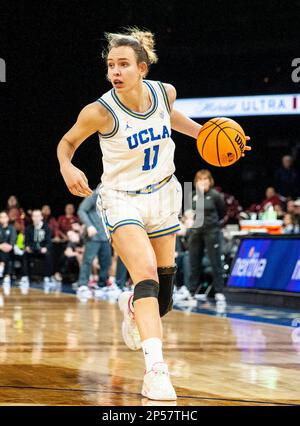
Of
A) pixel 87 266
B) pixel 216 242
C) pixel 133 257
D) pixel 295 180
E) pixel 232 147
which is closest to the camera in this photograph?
pixel 133 257

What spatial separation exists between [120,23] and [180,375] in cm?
1711

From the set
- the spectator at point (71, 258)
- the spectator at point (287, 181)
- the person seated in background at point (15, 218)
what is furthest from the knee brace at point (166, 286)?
the spectator at point (287, 181)

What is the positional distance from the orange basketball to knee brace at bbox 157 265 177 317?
2.24 feet

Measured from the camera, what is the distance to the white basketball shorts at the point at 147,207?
4070 millimetres

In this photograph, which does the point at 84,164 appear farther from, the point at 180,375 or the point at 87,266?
the point at 180,375

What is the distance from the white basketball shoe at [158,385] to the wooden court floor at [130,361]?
0.21 feet

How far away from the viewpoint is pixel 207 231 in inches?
431

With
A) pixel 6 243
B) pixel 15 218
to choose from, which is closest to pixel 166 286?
pixel 6 243

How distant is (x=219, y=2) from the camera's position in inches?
867

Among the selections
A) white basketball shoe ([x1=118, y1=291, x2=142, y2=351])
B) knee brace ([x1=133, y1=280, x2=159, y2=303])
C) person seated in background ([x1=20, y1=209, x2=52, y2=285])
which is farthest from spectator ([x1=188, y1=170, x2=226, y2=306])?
knee brace ([x1=133, y1=280, x2=159, y2=303])

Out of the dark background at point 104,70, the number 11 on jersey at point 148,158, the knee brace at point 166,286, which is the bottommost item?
the knee brace at point 166,286

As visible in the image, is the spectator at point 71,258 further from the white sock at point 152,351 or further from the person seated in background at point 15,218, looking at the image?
the white sock at point 152,351

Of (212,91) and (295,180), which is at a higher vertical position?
(212,91)

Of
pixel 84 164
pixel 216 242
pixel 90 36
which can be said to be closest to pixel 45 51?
pixel 90 36
